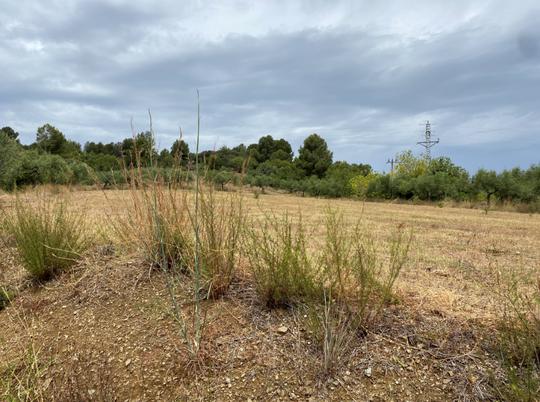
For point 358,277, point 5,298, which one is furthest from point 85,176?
point 358,277

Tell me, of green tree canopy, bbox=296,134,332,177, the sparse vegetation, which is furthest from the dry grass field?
green tree canopy, bbox=296,134,332,177

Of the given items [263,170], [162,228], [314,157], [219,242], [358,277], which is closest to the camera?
[358,277]

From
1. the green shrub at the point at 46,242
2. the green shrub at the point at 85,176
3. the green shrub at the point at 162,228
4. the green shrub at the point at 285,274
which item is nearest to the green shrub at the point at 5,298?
the green shrub at the point at 46,242

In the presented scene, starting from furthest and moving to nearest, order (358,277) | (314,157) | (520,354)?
(314,157)
(358,277)
(520,354)

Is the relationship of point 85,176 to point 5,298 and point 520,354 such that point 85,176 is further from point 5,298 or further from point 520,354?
point 520,354

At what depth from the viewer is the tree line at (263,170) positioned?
11.5ft

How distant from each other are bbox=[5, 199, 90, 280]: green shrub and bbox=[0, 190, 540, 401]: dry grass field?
273 millimetres

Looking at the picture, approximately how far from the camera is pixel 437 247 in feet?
22.7

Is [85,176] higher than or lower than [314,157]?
lower

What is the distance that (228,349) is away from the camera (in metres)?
2.47

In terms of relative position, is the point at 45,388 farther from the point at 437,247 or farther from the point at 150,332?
the point at 437,247

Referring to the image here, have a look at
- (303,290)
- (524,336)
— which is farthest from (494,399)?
(303,290)

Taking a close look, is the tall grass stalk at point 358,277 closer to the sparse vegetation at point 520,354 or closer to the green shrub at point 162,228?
the sparse vegetation at point 520,354

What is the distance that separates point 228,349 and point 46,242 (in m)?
2.25
